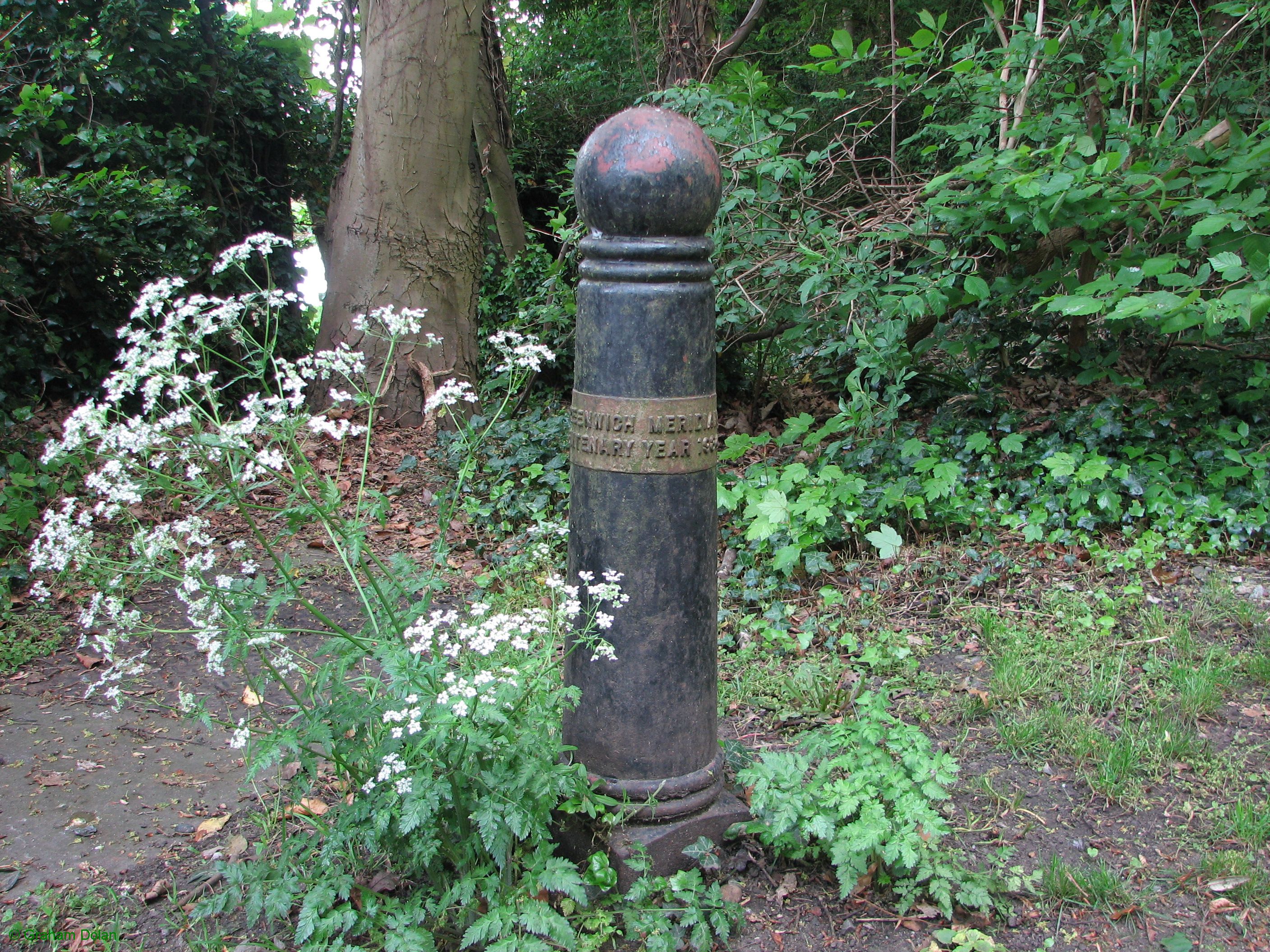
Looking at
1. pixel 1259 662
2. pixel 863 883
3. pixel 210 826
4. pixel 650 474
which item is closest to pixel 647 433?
pixel 650 474

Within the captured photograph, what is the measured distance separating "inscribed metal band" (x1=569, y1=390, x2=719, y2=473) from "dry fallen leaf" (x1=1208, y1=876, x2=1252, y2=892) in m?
1.76

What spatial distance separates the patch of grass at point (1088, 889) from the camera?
2.41 m

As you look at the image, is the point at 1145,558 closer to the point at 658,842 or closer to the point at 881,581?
the point at 881,581

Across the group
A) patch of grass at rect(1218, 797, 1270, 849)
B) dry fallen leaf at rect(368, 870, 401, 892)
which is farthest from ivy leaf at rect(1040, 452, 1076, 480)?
dry fallen leaf at rect(368, 870, 401, 892)

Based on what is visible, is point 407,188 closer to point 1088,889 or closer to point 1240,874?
point 1088,889

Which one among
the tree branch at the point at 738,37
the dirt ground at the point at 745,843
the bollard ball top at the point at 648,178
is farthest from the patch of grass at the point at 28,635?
the tree branch at the point at 738,37

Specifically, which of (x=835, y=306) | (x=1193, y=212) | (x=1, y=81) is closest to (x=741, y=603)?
(x=835, y=306)

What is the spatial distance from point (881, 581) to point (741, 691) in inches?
42.1

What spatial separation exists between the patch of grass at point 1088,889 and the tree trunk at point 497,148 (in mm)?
7798

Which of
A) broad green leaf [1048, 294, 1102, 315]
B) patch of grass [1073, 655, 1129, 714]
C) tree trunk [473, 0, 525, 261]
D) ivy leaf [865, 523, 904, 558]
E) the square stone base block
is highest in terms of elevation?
tree trunk [473, 0, 525, 261]

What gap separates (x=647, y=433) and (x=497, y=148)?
7880mm

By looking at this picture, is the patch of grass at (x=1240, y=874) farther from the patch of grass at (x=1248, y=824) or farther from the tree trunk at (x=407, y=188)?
the tree trunk at (x=407, y=188)

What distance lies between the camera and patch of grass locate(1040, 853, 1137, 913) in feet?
7.91

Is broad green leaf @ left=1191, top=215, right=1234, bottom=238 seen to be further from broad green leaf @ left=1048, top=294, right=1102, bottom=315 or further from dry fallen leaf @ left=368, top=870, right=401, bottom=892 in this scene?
dry fallen leaf @ left=368, top=870, right=401, bottom=892
